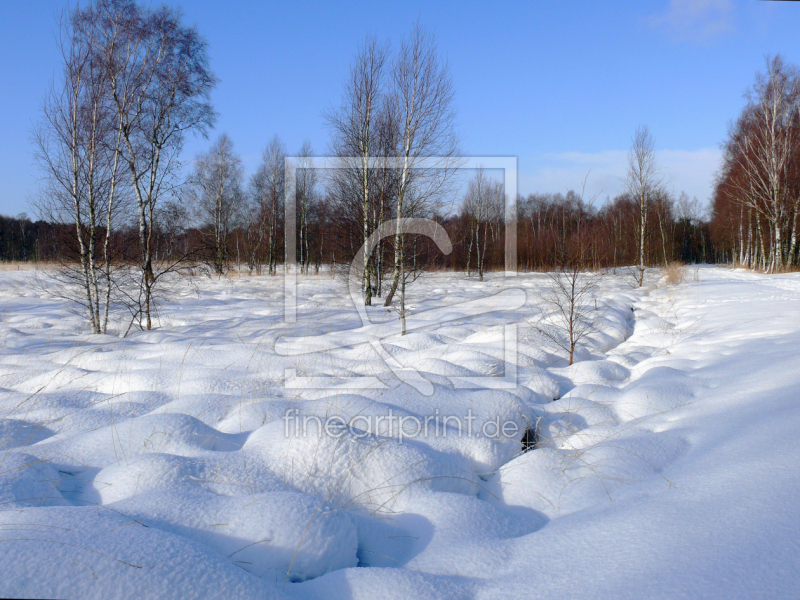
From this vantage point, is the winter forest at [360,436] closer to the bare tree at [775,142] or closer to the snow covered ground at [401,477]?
the snow covered ground at [401,477]

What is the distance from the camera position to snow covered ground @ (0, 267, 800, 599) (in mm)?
1291

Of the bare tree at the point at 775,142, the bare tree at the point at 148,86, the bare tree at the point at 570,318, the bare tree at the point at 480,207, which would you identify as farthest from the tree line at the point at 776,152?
the bare tree at the point at 148,86

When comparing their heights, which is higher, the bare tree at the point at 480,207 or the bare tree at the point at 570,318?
the bare tree at the point at 480,207

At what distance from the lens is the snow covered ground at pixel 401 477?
129 cm

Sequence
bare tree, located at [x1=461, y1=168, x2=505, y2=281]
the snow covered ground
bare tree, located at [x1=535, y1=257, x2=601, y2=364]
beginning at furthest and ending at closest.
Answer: bare tree, located at [x1=461, y1=168, x2=505, y2=281], bare tree, located at [x1=535, y1=257, x2=601, y2=364], the snow covered ground

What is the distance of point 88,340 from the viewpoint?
6.48m

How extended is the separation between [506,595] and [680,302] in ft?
36.5

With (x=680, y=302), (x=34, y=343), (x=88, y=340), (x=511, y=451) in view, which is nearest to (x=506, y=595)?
(x=511, y=451)

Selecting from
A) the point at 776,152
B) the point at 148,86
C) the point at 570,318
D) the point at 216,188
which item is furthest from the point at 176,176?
the point at 776,152

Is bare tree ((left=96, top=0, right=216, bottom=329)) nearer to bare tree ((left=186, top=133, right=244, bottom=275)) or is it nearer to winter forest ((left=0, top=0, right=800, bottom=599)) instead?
winter forest ((left=0, top=0, right=800, bottom=599))

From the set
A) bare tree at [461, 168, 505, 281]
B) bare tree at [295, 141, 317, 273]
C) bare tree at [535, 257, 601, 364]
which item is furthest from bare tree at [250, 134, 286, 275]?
bare tree at [535, 257, 601, 364]

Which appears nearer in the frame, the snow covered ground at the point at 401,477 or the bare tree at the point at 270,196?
the snow covered ground at the point at 401,477

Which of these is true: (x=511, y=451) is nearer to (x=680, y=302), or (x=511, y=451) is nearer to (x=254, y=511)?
(x=254, y=511)

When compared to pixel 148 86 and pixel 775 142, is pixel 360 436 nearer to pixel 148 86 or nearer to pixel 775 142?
pixel 148 86
